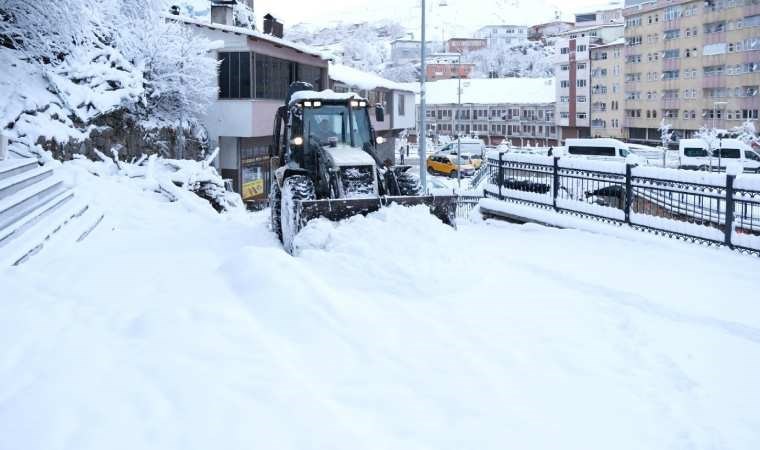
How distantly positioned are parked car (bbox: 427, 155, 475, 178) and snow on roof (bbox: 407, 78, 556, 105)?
43414mm

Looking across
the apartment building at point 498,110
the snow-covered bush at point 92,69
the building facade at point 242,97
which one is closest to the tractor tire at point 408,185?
the snow-covered bush at point 92,69

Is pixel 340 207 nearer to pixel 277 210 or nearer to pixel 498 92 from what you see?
pixel 277 210

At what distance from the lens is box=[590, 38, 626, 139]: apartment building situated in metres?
80.8

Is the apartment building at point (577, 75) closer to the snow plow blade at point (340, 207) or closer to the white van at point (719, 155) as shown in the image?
the white van at point (719, 155)

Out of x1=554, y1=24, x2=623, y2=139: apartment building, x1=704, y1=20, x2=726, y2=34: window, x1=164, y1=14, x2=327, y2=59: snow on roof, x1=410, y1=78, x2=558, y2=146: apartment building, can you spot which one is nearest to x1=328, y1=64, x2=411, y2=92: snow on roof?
x1=164, y1=14, x2=327, y2=59: snow on roof

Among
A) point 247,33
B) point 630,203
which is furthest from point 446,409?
point 247,33

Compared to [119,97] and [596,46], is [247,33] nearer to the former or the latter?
[119,97]

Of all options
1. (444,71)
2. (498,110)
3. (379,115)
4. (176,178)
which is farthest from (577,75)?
(379,115)

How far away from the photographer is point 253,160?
2920cm

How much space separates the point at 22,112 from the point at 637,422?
15.8 m

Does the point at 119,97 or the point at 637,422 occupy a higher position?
the point at 119,97

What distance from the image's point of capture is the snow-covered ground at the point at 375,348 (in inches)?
193

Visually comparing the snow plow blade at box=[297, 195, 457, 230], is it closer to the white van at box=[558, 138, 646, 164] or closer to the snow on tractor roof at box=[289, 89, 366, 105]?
the snow on tractor roof at box=[289, 89, 366, 105]

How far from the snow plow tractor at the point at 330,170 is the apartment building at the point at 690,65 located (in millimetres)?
61236
